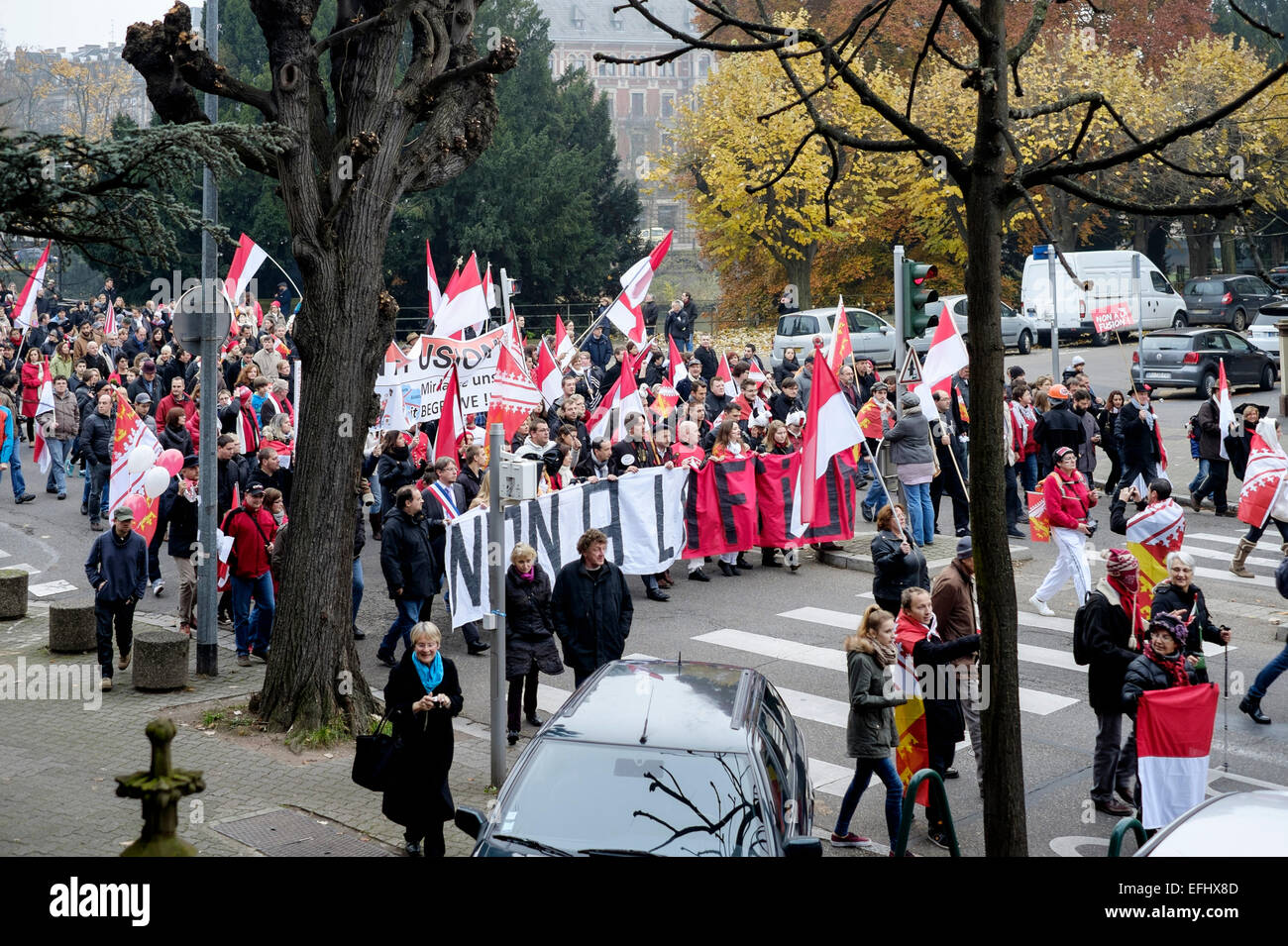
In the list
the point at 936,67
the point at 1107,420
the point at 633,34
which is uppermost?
the point at 633,34

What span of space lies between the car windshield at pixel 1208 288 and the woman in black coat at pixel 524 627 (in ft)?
120

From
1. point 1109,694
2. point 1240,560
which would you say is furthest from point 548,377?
point 1109,694

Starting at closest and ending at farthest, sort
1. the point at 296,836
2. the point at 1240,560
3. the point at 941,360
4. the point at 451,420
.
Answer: the point at 296,836, the point at 1240,560, the point at 451,420, the point at 941,360

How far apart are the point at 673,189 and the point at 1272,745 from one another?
39516 millimetres

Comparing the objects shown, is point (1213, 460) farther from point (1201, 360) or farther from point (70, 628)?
point (70, 628)

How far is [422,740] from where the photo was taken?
859 centimetres

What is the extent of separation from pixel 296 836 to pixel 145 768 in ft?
6.06

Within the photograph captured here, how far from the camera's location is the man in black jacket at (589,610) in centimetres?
1110

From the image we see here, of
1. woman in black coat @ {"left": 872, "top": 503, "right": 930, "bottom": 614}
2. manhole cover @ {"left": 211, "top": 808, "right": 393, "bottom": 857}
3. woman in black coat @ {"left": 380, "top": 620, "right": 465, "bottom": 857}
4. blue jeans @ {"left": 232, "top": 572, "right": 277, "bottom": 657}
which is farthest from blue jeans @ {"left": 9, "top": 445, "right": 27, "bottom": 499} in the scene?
woman in black coat @ {"left": 380, "top": 620, "right": 465, "bottom": 857}

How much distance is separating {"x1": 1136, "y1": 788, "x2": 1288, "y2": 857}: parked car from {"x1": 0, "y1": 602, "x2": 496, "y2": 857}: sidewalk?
493 centimetres

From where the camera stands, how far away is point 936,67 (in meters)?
46.9

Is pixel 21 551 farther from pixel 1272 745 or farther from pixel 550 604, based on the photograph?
pixel 1272 745

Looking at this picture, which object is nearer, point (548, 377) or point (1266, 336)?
point (548, 377)
